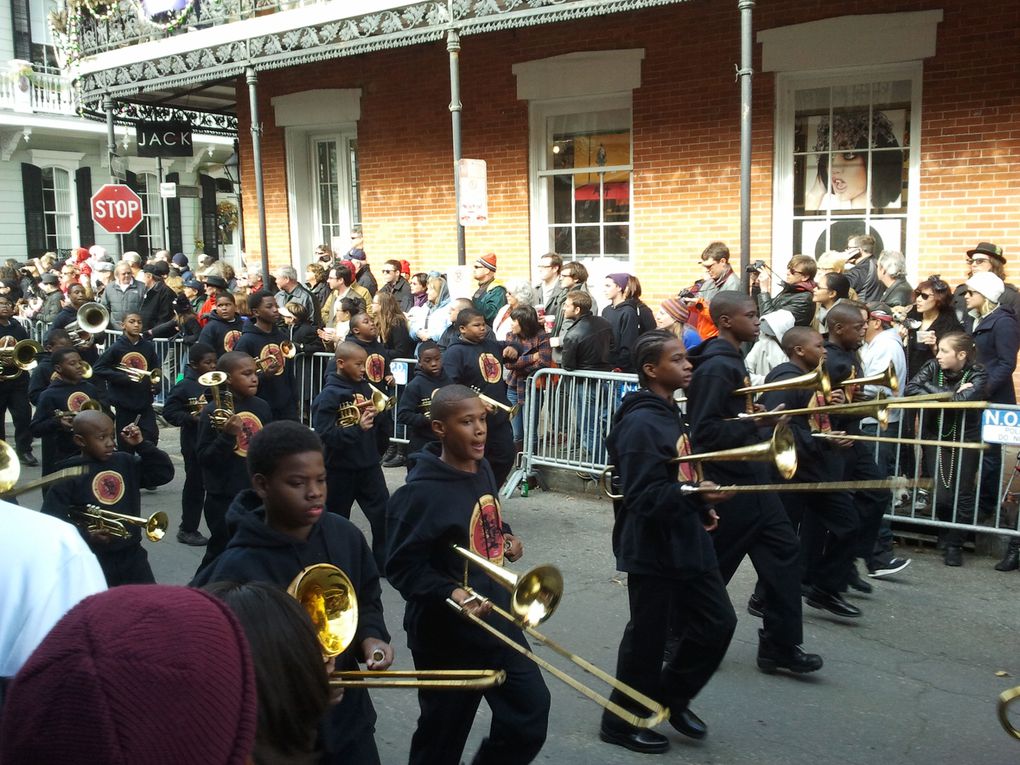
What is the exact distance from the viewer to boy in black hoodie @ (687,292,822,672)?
5141 mm

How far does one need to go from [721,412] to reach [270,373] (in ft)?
16.3

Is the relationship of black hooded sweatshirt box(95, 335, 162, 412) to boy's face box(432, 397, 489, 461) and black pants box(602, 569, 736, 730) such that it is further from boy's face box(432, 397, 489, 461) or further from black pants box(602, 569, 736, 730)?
black pants box(602, 569, 736, 730)

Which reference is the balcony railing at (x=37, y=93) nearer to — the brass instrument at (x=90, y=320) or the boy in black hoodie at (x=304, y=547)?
the brass instrument at (x=90, y=320)

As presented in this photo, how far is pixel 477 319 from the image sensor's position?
25.5 feet

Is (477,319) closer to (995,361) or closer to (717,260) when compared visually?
(717,260)

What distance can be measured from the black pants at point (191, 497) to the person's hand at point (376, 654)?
5.13 m

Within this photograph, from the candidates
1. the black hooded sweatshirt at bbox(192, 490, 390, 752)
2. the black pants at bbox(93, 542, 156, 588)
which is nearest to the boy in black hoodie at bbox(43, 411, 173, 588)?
the black pants at bbox(93, 542, 156, 588)

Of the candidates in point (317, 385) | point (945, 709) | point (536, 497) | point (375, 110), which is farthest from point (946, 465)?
point (375, 110)

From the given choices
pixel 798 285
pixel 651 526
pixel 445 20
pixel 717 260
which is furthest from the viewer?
pixel 445 20

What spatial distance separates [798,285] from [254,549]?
21.9 ft

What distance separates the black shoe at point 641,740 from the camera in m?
4.59

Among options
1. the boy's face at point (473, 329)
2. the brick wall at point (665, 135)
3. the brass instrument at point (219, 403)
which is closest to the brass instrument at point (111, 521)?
the brass instrument at point (219, 403)

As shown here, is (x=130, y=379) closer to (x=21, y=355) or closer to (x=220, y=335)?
(x=21, y=355)

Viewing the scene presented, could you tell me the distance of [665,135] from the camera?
11516mm
